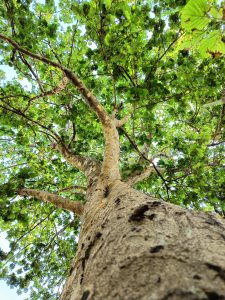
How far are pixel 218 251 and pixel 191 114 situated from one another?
6.08 m

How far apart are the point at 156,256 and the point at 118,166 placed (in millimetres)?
2523

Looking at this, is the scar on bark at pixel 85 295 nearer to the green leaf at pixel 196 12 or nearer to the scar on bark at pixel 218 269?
the scar on bark at pixel 218 269

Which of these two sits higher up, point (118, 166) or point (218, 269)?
point (118, 166)

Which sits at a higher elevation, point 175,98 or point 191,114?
point 191,114

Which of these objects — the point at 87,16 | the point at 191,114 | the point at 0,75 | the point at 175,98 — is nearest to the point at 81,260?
the point at 87,16

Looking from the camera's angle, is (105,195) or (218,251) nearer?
(218,251)

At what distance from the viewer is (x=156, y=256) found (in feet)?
3.27

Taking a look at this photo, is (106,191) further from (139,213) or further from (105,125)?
(105,125)

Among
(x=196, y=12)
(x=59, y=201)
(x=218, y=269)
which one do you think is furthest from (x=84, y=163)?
(x=218, y=269)

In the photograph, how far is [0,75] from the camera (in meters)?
10.1

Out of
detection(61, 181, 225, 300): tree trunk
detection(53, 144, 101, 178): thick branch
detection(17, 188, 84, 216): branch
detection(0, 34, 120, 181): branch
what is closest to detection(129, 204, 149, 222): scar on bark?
detection(61, 181, 225, 300): tree trunk

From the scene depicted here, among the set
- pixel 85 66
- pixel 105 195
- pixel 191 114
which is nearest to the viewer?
pixel 105 195

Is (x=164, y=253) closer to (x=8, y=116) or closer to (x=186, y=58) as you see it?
(x=186, y=58)

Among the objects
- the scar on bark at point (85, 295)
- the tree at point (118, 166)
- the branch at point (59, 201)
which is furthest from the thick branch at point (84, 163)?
the scar on bark at point (85, 295)
